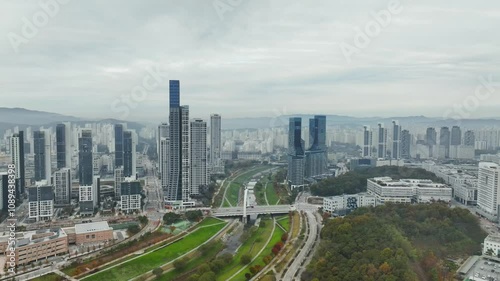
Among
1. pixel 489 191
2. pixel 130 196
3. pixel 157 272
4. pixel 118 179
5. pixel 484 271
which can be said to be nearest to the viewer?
pixel 484 271

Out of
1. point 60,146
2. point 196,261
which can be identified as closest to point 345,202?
point 196,261

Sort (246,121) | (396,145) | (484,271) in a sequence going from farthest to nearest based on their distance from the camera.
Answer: (246,121) < (396,145) < (484,271)

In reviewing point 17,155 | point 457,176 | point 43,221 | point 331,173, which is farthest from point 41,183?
point 457,176

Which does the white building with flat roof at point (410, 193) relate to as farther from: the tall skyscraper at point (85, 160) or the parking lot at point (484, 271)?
the tall skyscraper at point (85, 160)

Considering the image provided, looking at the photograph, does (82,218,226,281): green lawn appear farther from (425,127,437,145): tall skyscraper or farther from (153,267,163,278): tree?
(425,127,437,145): tall skyscraper

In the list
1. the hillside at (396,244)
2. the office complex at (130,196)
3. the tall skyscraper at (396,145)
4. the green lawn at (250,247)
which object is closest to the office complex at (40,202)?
the office complex at (130,196)

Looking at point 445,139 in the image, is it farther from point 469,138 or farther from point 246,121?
point 246,121
